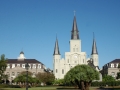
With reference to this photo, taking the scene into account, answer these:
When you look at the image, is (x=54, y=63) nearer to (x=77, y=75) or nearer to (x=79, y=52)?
(x=79, y=52)

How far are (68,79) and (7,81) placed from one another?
204 ft

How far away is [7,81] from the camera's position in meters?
100

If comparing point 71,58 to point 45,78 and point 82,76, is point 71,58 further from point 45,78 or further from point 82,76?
point 82,76

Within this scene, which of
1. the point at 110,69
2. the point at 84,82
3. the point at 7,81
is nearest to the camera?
the point at 84,82

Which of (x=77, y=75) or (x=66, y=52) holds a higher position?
(x=66, y=52)

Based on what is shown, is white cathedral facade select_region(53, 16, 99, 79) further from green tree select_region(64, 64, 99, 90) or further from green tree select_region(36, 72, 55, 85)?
green tree select_region(64, 64, 99, 90)

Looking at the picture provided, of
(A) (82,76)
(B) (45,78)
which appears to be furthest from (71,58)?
(A) (82,76)

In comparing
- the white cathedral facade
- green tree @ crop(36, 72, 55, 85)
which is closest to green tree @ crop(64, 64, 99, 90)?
green tree @ crop(36, 72, 55, 85)

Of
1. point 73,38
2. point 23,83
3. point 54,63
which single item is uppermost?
point 73,38

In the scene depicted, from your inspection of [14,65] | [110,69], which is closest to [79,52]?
[110,69]

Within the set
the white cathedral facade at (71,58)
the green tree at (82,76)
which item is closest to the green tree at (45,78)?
the white cathedral facade at (71,58)

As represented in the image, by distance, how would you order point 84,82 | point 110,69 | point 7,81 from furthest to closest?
point 110,69 → point 7,81 → point 84,82

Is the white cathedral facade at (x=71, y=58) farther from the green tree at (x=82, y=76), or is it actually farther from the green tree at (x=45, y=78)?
the green tree at (x=82, y=76)

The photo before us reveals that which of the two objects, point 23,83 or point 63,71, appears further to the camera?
point 63,71
